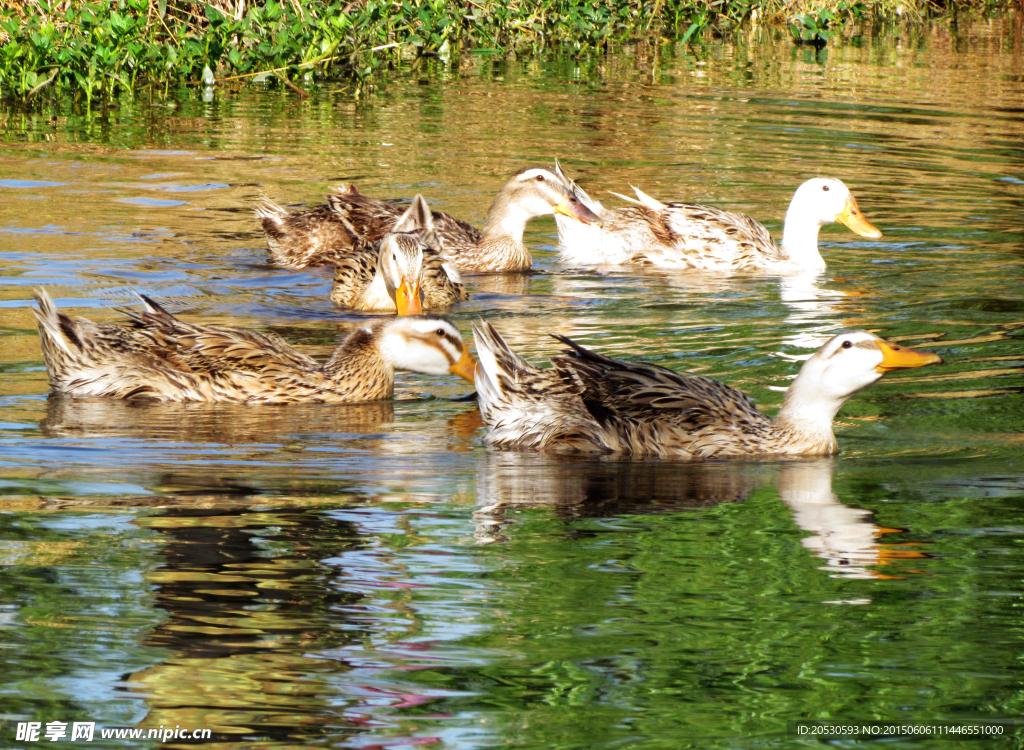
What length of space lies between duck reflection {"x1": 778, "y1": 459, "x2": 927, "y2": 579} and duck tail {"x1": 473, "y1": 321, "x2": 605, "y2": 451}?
1036mm

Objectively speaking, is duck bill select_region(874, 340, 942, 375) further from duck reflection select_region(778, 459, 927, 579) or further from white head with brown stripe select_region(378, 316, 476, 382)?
white head with brown stripe select_region(378, 316, 476, 382)

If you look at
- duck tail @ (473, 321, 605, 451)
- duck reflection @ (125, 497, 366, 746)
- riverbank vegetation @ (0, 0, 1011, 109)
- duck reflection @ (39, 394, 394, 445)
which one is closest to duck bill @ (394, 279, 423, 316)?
duck reflection @ (39, 394, 394, 445)

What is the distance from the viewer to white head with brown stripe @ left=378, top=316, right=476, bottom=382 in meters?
8.72

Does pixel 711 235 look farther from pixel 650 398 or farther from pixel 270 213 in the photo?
pixel 650 398

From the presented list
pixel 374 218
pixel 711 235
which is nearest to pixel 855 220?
pixel 711 235

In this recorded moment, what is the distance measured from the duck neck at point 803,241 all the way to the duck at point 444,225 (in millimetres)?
1674

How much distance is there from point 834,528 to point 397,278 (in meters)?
4.98

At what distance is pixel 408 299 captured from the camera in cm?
1028

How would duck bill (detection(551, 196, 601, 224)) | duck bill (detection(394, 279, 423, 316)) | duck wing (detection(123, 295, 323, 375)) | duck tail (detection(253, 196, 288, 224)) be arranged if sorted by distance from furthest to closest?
duck bill (detection(551, 196, 601, 224)) < duck tail (detection(253, 196, 288, 224)) < duck bill (detection(394, 279, 423, 316)) < duck wing (detection(123, 295, 323, 375))

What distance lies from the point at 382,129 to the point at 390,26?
492 cm

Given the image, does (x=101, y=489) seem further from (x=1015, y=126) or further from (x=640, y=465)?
(x=1015, y=126)

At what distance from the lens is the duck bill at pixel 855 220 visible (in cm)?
1279

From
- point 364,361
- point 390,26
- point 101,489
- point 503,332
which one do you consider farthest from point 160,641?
point 390,26

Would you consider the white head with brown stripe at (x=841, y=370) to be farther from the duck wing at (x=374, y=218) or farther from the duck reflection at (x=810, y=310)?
the duck wing at (x=374, y=218)
